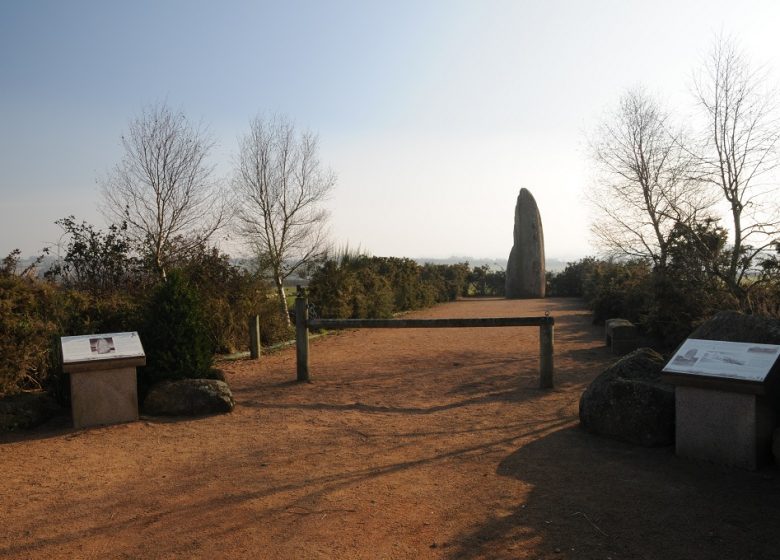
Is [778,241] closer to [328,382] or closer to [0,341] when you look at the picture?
[328,382]

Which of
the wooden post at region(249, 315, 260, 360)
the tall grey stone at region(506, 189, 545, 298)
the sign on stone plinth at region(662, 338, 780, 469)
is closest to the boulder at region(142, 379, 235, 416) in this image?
the wooden post at region(249, 315, 260, 360)

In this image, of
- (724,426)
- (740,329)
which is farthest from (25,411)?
(740,329)

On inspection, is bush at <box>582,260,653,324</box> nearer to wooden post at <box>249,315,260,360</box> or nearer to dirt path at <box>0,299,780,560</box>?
dirt path at <box>0,299,780,560</box>

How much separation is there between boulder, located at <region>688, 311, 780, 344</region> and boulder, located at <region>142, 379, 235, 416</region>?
5333mm

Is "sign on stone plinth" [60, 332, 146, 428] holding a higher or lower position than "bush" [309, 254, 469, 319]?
lower

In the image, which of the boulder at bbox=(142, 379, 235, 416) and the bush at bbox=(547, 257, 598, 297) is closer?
the boulder at bbox=(142, 379, 235, 416)

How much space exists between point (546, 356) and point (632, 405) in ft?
7.93

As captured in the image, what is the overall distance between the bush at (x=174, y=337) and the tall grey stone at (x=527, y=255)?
27529 millimetres

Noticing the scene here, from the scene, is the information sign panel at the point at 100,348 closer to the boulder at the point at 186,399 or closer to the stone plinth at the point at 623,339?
the boulder at the point at 186,399

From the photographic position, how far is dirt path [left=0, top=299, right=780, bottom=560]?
3.46 metres

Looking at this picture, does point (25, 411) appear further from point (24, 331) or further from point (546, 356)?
point (546, 356)

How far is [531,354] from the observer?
10898mm

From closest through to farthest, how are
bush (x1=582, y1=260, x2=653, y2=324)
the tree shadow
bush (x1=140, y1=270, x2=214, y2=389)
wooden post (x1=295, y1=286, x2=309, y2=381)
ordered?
the tree shadow, bush (x1=140, y1=270, x2=214, y2=389), wooden post (x1=295, y1=286, x2=309, y2=381), bush (x1=582, y1=260, x2=653, y2=324)

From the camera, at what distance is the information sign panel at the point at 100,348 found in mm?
6051
